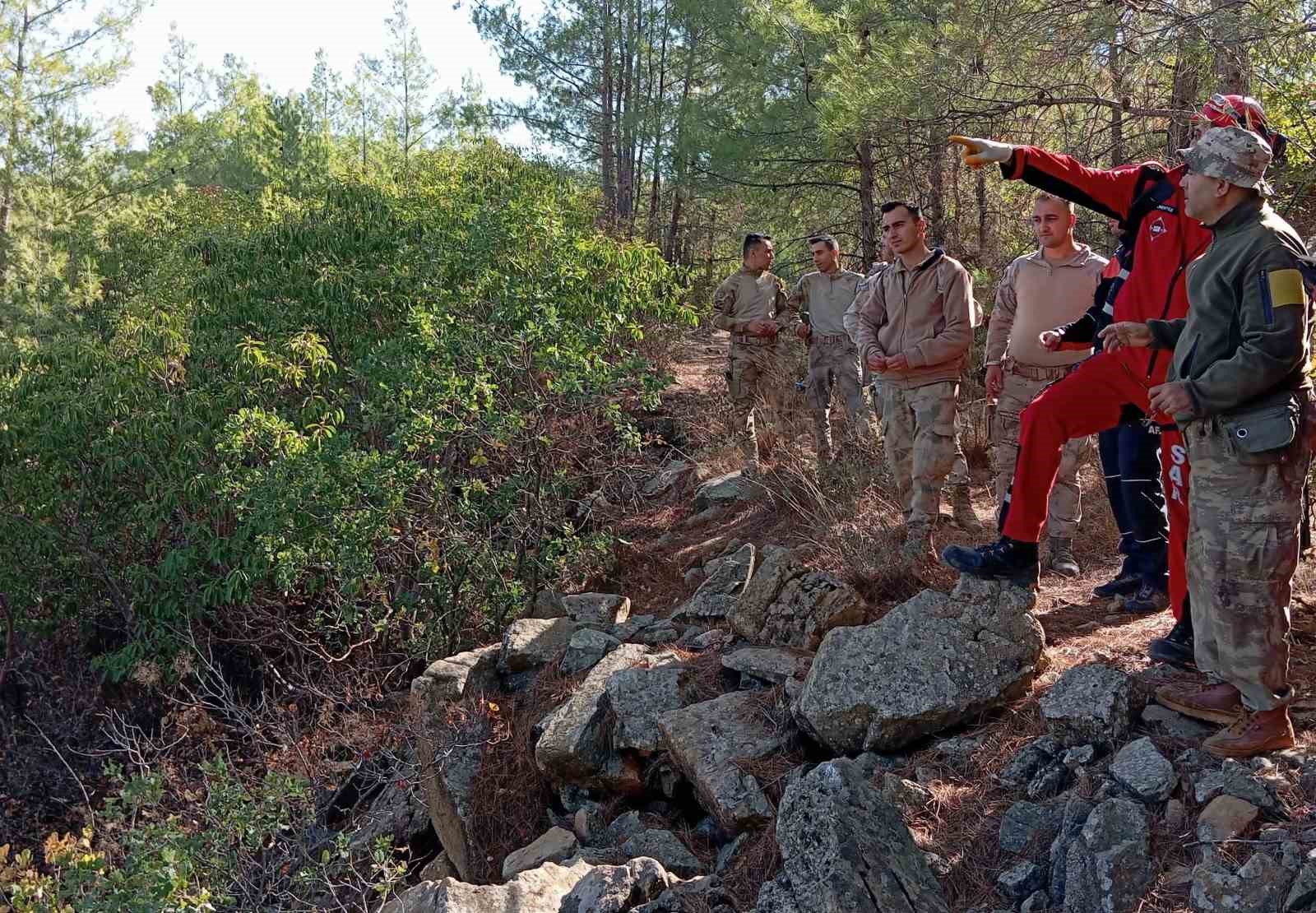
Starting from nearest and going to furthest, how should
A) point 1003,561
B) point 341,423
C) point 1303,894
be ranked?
point 1303,894
point 1003,561
point 341,423

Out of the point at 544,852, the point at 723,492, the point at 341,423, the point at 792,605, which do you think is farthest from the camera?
the point at 723,492

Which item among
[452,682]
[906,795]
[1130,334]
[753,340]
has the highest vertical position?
[1130,334]

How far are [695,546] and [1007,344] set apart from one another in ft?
11.5

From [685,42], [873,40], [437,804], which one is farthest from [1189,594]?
[685,42]

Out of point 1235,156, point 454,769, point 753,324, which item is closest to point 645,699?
point 454,769

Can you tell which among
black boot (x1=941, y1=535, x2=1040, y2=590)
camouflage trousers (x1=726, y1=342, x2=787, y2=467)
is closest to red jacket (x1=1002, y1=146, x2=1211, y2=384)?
black boot (x1=941, y1=535, x2=1040, y2=590)

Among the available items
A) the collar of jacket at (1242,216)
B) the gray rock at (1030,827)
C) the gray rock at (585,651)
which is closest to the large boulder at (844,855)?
the gray rock at (1030,827)

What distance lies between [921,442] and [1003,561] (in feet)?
6.08

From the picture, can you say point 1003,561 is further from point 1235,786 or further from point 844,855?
point 844,855

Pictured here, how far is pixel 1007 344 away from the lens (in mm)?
5648

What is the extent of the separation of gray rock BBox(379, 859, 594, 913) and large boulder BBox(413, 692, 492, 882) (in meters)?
1.20

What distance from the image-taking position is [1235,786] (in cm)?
309

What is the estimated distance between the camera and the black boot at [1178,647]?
370 cm

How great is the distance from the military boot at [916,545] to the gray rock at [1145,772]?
176 centimetres
